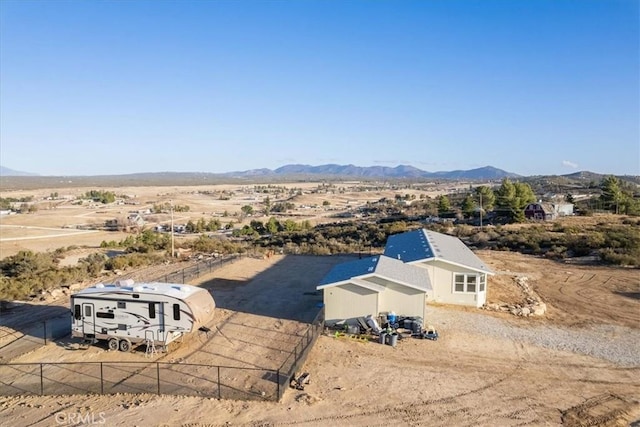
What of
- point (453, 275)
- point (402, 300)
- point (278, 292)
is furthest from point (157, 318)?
point (453, 275)

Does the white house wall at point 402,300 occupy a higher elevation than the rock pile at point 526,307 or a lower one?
higher

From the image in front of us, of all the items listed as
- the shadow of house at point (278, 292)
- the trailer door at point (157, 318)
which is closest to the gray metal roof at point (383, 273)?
the shadow of house at point (278, 292)

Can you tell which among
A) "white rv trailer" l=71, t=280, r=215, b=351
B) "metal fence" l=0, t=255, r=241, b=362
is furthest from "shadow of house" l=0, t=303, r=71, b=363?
"white rv trailer" l=71, t=280, r=215, b=351

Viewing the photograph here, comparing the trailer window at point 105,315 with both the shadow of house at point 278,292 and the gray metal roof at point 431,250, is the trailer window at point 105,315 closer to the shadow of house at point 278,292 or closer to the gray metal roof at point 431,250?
the shadow of house at point 278,292

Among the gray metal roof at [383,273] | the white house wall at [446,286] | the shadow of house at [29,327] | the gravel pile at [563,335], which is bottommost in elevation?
the gravel pile at [563,335]

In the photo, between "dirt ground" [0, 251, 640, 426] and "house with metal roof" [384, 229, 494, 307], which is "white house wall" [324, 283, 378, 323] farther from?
"house with metal roof" [384, 229, 494, 307]

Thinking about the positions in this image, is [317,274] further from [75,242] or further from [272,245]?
[75,242]

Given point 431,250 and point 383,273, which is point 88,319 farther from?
point 431,250
